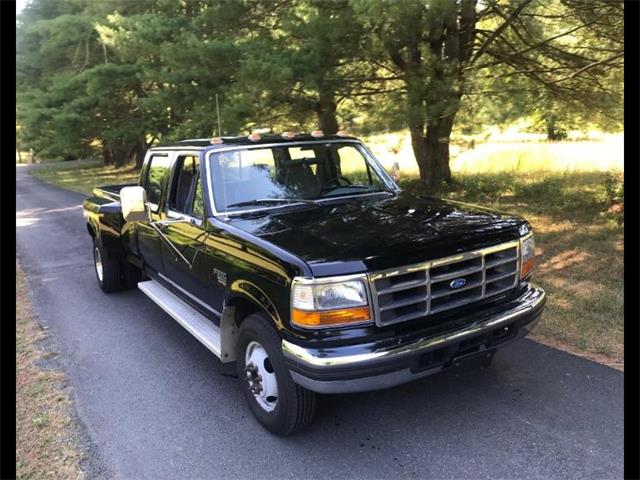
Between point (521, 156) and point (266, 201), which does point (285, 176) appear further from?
point (521, 156)

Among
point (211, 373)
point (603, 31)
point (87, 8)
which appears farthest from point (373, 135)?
point (87, 8)

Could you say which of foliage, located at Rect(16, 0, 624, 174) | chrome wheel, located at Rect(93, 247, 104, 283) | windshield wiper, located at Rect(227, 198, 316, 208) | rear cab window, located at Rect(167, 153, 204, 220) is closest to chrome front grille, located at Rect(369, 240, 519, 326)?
windshield wiper, located at Rect(227, 198, 316, 208)

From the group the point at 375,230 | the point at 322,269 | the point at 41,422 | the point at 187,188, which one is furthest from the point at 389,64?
the point at 41,422

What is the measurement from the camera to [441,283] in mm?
3336

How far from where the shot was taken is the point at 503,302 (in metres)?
3.67

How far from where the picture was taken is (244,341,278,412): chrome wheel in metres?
3.54

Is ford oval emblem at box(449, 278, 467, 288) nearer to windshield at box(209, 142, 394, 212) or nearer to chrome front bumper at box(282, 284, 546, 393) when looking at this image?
chrome front bumper at box(282, 284, 546, 393)

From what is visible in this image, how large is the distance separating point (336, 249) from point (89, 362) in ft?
9.69

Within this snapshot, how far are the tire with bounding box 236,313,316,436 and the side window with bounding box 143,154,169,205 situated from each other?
7.24 ft

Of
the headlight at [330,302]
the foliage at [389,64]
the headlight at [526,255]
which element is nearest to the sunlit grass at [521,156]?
the foliage at [389,64]

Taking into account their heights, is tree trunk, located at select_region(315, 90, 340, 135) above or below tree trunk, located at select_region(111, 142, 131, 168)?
below

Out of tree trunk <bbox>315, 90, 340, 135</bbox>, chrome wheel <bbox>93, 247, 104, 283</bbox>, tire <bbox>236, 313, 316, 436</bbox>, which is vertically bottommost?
tire <bbox>236, 313, 316, 436</bbox>

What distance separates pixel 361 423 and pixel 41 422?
2.28 metres

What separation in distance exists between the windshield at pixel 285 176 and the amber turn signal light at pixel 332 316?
1394mm
